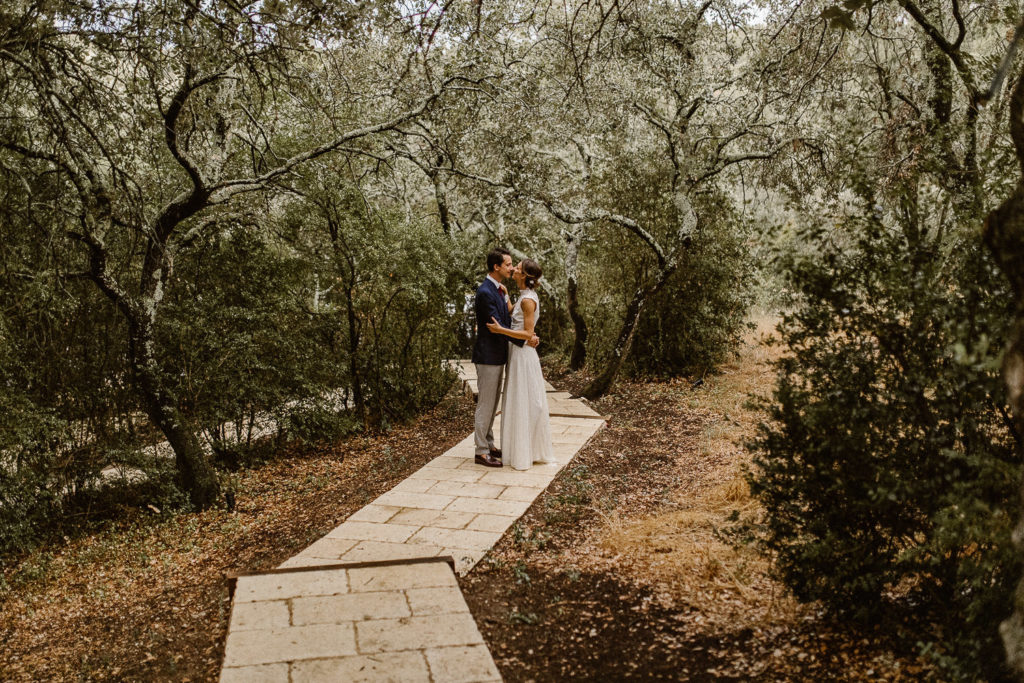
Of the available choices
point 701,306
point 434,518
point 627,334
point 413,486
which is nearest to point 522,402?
point 413,486

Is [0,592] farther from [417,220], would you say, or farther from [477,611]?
[417,220]

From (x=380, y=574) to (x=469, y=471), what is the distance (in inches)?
100

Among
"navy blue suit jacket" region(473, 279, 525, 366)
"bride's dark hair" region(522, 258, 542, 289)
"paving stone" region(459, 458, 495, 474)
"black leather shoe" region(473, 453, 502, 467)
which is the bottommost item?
"paving stone" region(459, 458, 495, 474)

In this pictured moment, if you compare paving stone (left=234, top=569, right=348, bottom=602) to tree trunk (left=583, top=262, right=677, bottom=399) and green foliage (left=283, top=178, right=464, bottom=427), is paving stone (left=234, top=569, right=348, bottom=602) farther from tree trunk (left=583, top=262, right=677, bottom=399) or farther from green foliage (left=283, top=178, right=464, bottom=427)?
tree trunk (left=583, top=262, right=677, bottom=399)

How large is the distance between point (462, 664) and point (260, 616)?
3.90 ft

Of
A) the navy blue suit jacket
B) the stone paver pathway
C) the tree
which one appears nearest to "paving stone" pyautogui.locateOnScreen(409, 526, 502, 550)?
the stone paver pathway

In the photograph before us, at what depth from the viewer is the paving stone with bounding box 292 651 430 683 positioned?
130 inches

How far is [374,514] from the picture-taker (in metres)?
5.79

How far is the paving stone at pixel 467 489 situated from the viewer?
6223 mm

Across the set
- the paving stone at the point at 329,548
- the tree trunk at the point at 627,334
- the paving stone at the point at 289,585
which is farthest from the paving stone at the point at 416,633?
the tree trunk at the point at 627,334

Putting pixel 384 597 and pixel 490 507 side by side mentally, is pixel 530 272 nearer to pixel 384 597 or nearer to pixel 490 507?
pixel 490 507

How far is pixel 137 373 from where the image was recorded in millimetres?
6348

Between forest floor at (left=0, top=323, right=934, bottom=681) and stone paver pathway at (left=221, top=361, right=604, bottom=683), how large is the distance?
0.21 metres

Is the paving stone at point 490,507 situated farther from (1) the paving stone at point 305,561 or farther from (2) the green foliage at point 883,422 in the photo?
(2) the green foliage at point 883,422
